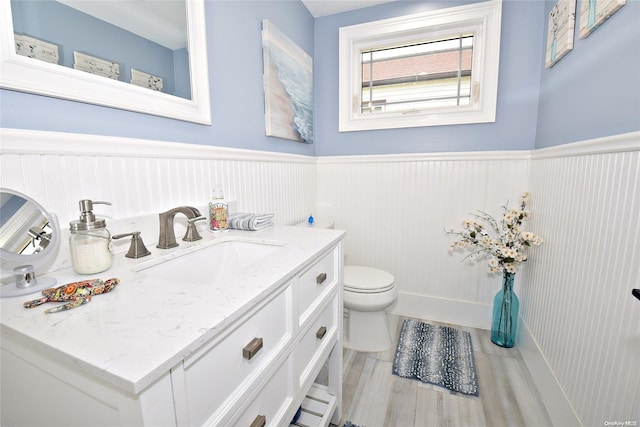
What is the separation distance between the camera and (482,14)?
6.11ft

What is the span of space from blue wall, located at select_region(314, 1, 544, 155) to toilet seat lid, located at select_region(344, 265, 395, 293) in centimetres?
91

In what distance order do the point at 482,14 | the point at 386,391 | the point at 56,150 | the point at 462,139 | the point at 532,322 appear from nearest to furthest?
the point at 56,150 → the point at 386,391 → the point at 532,322 → the point at 482,14 → the point at 462,139

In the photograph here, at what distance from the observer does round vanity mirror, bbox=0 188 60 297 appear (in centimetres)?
63

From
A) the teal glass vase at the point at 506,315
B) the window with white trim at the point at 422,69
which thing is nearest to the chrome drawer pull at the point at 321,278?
the teal glass vase at the point at 506,315

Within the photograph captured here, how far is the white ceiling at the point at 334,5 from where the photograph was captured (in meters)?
2.06

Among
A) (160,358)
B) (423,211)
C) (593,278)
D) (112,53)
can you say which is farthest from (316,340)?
(423,211)

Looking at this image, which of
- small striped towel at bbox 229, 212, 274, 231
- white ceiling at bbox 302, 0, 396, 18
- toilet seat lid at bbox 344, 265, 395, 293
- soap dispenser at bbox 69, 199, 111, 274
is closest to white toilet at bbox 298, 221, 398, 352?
toilet seat lid at bbox 344, 265, 395, 293

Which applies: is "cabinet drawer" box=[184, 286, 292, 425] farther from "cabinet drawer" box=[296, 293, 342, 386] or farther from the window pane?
the window pane

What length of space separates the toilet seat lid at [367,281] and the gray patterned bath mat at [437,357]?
427 mm

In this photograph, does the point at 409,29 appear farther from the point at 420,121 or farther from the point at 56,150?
the point at 56,150

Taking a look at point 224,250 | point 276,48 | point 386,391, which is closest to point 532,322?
point 386,391

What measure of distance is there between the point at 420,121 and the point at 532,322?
4.65 feet

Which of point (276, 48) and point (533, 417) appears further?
point (276, 48)

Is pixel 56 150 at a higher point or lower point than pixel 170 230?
higher
